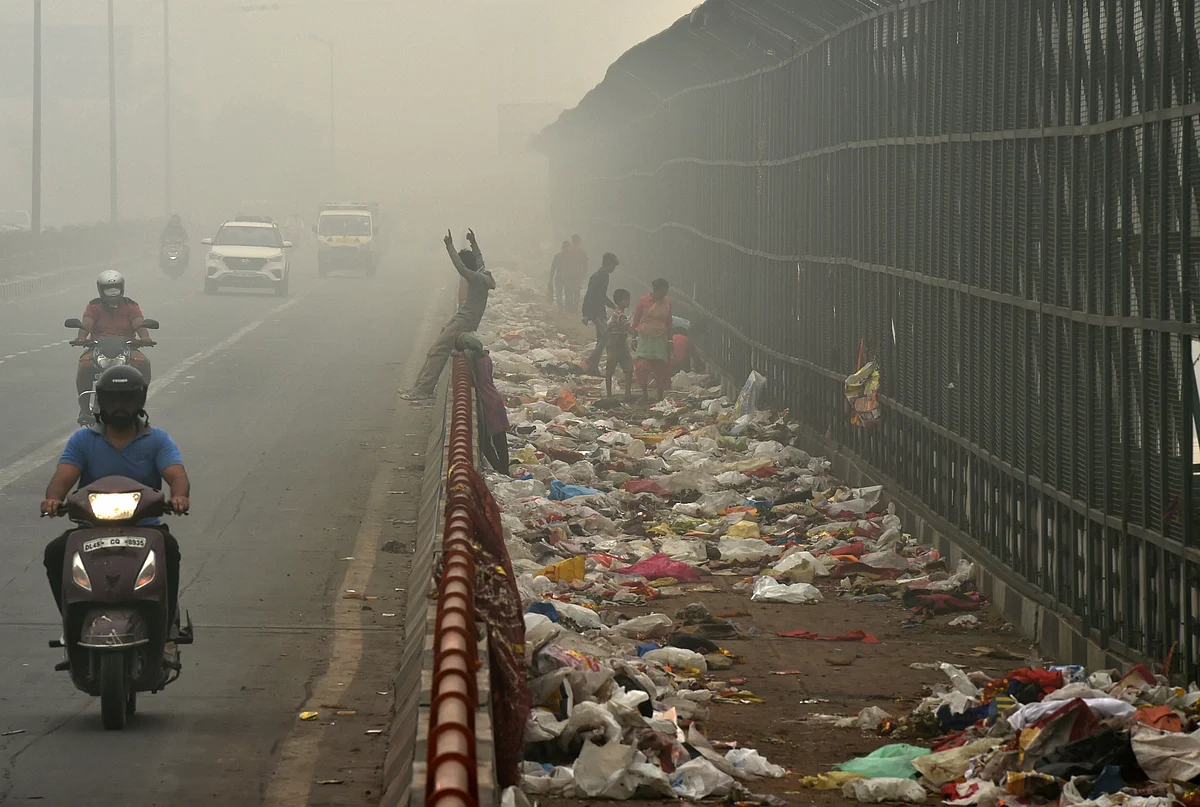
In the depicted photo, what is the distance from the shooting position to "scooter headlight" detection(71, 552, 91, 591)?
7047 millimetres

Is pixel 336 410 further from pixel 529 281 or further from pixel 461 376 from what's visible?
pixel 529 281

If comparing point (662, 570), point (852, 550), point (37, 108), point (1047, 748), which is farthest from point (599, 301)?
point (37, 108)

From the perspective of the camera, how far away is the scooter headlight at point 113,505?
7188 millimetres

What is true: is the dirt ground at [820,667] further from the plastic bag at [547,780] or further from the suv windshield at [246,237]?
the suv windshield at [246,237]

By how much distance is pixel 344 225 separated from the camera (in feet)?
182

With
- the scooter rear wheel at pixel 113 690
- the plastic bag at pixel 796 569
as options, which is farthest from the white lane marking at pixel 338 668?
the plastic bag at pixel 796 569

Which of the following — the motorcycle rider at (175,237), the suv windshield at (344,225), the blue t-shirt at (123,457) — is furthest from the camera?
the suv windshield at (344,225)

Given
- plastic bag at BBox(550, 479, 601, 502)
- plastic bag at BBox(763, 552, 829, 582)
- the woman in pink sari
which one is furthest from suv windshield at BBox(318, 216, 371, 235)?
plastic bag at BBox(763, 552, 829, 582)

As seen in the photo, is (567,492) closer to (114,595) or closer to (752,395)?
(752,395)

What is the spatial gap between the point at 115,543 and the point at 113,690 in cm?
63

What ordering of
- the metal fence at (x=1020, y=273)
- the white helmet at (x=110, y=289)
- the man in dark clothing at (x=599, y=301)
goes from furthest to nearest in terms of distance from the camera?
1. the man in dark clothing at (x=599, y=301)
2. the white helmet at (x=110, y=289)
3. the metal fence at (x=1020, y=273)

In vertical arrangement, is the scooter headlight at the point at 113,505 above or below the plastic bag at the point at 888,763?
above

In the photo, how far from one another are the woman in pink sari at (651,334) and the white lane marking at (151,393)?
594 cm

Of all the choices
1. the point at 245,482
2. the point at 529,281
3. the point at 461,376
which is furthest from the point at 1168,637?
the point at 529,281
